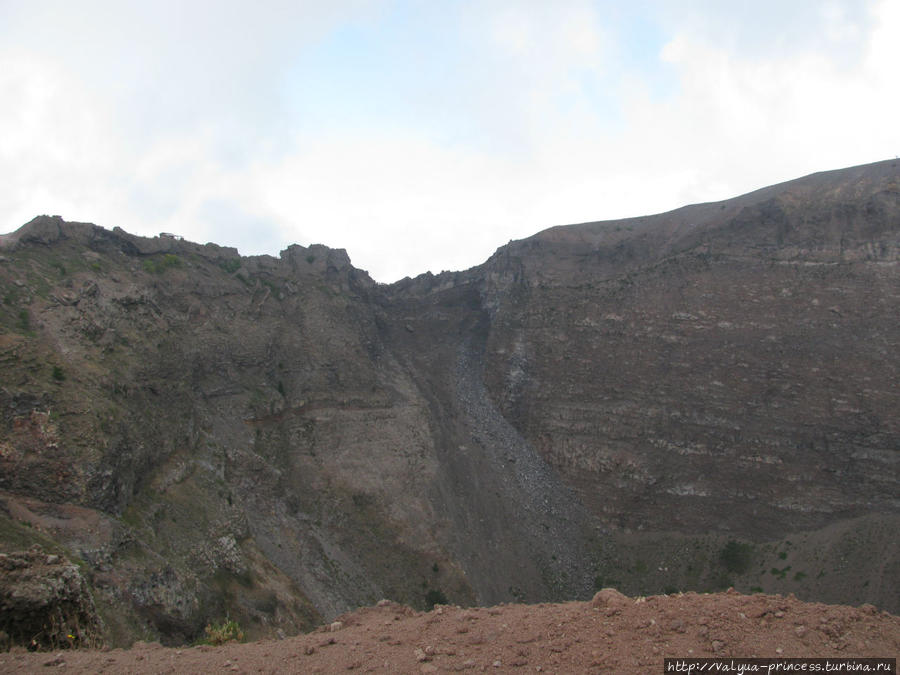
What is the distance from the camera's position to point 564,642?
358 inches

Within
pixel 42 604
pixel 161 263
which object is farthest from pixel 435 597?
pixel 161 263

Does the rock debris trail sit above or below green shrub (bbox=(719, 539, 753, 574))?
above

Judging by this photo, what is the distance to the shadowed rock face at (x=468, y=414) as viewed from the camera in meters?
24.2

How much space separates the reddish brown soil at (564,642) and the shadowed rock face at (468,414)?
10867 mm

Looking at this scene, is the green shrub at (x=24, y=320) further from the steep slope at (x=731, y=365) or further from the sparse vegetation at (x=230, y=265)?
the steep slope at (x=731, y=365)

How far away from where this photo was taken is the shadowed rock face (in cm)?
2422

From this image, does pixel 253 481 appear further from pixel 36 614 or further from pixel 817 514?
pixel 817 514

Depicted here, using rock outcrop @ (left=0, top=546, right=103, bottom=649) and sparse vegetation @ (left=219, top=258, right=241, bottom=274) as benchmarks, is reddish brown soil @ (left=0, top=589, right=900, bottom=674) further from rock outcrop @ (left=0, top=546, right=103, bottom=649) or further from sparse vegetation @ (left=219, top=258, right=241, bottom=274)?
sparse vegetation @ (left=219, top=258, right=241, bottom=274)

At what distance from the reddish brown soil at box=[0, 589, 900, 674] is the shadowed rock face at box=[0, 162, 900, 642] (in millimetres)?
10867

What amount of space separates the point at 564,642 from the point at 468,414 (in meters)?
36.9

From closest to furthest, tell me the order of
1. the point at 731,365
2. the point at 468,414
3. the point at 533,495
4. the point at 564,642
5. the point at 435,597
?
the point at 564,642 < the point at 435,597 < the point at 731,365 < the point at 533,495 < the point at 468,414

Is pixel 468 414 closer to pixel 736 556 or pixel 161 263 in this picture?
pixel 736 556

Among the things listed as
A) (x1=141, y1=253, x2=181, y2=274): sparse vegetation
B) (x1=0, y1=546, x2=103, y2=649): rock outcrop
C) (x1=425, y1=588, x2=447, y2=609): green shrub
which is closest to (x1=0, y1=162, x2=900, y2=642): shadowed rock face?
(x1=425, y1=588, x2=447, y2=609): green shrub

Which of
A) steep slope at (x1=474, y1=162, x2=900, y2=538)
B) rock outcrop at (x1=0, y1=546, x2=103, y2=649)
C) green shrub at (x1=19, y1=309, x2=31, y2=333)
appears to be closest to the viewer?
rock outcrop at (x1=0, y1=546, x2=103, y2=649)
